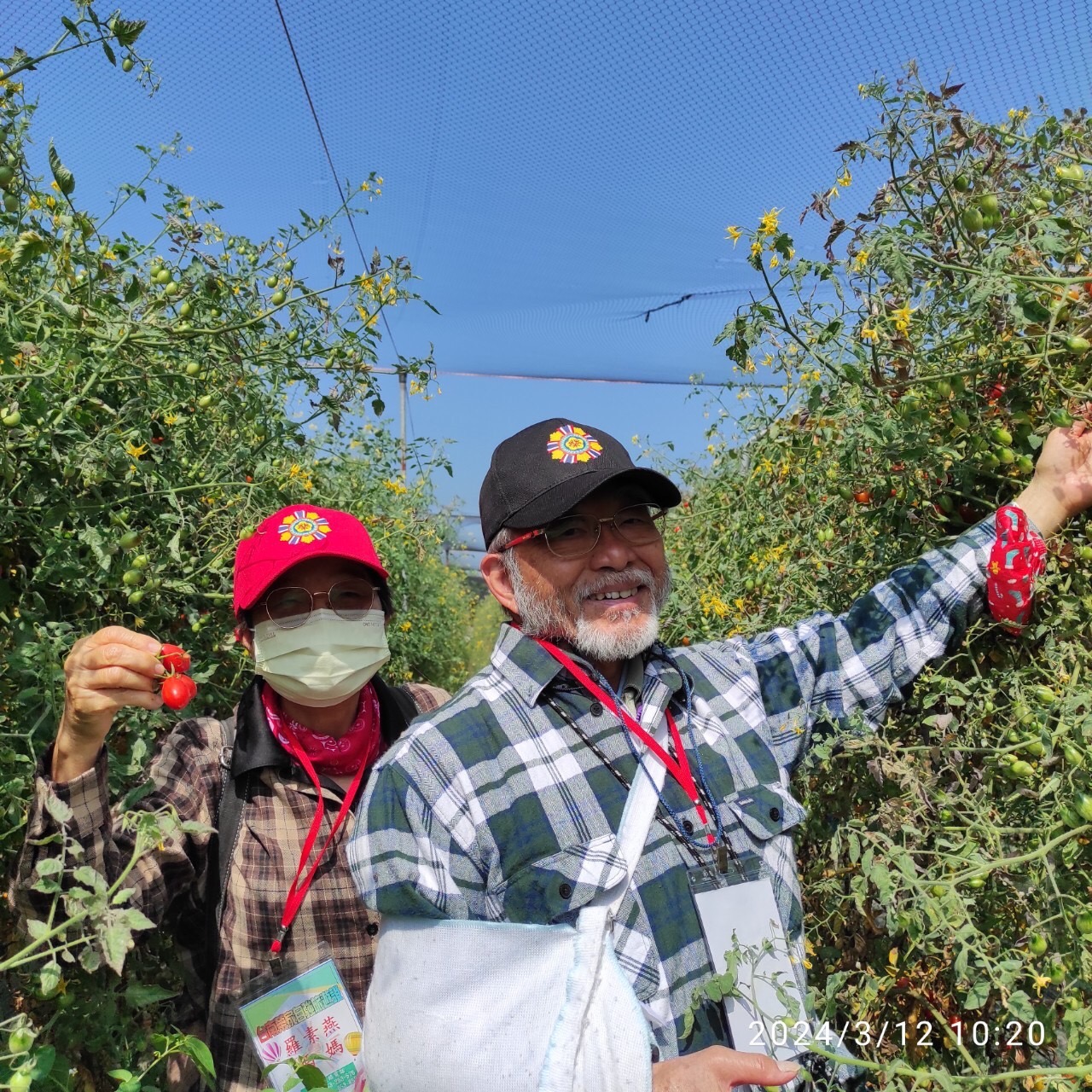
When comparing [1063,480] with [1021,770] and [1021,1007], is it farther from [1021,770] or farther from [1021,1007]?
[1021,1007]

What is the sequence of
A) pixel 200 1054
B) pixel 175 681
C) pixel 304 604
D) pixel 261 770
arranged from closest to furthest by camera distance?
pixel 200 1054 → pixel 175 681 → pixel 261 770 → pixel 304 604

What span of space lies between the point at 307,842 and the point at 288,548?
51 cm

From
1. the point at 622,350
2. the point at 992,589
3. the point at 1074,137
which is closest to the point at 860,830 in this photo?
the point at 992,589

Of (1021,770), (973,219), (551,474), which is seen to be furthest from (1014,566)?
(551,474)

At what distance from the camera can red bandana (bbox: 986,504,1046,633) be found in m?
1.16

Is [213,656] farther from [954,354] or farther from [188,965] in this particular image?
[954,354]

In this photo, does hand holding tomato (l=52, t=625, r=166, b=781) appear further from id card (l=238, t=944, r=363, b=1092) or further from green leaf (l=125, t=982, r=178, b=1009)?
id card (l=238, t=944, r=363, b=1092)

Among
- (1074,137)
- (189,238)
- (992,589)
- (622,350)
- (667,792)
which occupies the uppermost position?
(622,350)

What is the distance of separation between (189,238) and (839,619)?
5.31ft

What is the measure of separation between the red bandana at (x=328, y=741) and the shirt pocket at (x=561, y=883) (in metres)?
0.54

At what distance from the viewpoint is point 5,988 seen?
1272mm

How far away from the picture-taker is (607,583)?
139cm

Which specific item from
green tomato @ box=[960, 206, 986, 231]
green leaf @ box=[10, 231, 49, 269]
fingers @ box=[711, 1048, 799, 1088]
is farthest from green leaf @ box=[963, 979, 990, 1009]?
green leaf @ box=[10, 231, 49, 269]

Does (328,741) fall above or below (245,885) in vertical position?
above
